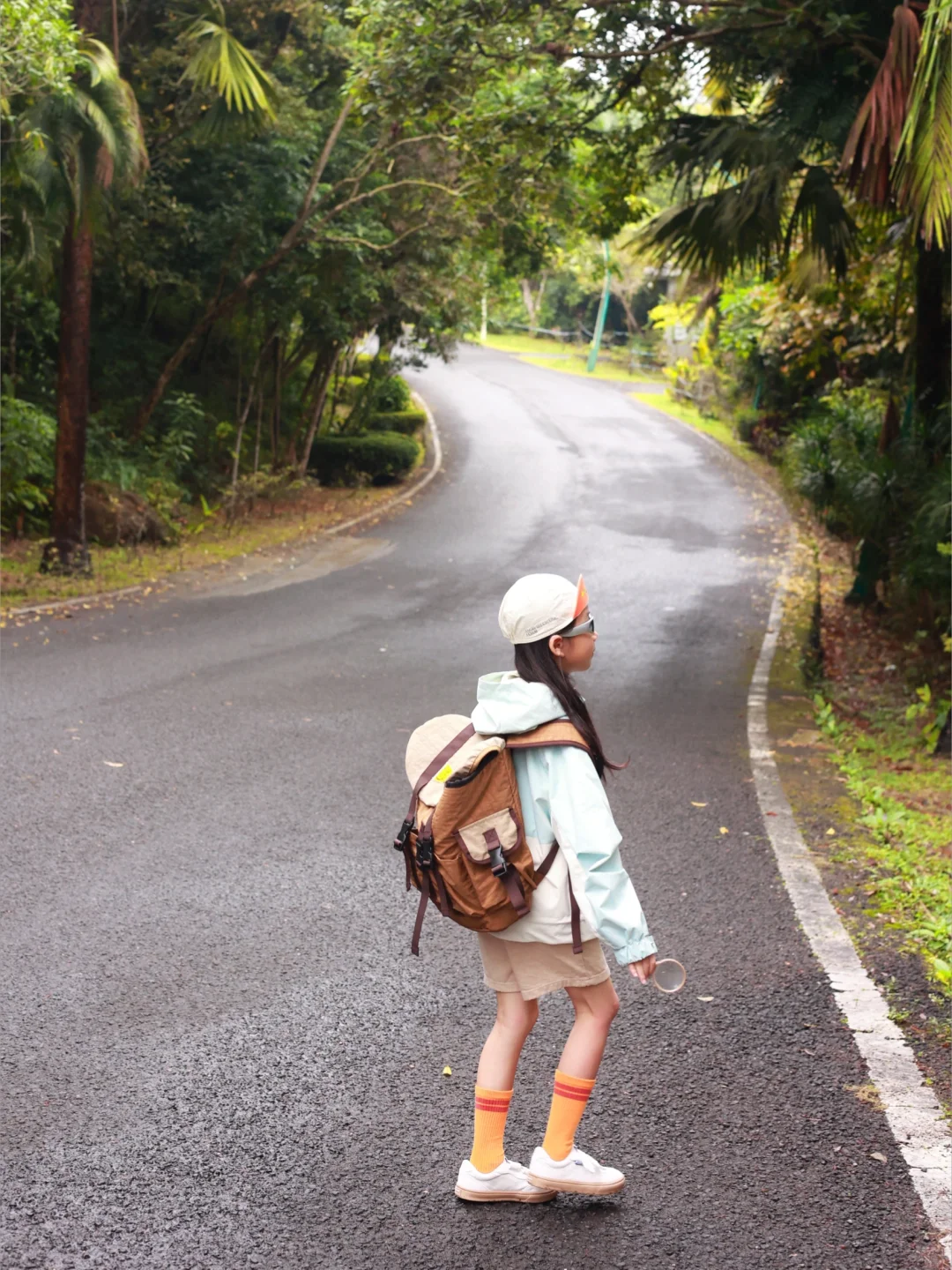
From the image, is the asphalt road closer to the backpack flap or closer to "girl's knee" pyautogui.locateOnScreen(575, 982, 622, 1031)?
"girl's knee" pyautogui.locateOnScreen(575, 982, 622, 1031)

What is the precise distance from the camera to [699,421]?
37.6m

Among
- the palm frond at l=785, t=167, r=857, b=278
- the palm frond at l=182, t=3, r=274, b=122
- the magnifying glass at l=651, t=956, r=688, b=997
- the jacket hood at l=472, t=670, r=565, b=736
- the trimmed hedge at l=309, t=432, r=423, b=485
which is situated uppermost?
the palm frond at l=182, t=3, r=274, b=122

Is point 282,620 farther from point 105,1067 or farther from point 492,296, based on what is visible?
point 492,296

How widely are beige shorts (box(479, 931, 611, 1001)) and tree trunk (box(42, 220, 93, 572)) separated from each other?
12323 mm

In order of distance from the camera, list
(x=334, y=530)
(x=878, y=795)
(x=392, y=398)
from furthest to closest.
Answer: (x=392, y=398) → (x=334, y=530) → (x=878, y=795)

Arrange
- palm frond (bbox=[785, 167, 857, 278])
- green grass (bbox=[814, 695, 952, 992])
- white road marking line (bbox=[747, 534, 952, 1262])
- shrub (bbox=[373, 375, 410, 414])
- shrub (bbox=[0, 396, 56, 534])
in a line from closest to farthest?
white road marking line (bbox=[747, 534, 952, 1262]) → green grass (bbox=[814, 695, 952, 992]) → palm frond (bbox=[785, 167, 857, 278]) → shrub (bbox=[0, 396, 56, 534]) → shrub (bbox=[373, 375, 410, 414])

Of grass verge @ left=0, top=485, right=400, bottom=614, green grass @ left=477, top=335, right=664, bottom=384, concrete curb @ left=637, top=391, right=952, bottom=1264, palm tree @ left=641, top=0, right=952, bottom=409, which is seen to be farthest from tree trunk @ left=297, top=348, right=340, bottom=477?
green grass @ left=477, top=335, right=664, bottom=384

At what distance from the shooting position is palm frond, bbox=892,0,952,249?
22.1ft

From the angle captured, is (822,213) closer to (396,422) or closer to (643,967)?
(643,967)

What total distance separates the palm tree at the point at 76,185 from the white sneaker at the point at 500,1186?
10825 mm

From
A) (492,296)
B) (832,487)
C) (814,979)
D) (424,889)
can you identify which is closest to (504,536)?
(832,487)

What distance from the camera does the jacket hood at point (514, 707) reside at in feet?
10.2

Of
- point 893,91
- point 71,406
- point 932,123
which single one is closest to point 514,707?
point 932,123

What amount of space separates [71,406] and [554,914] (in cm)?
1274
